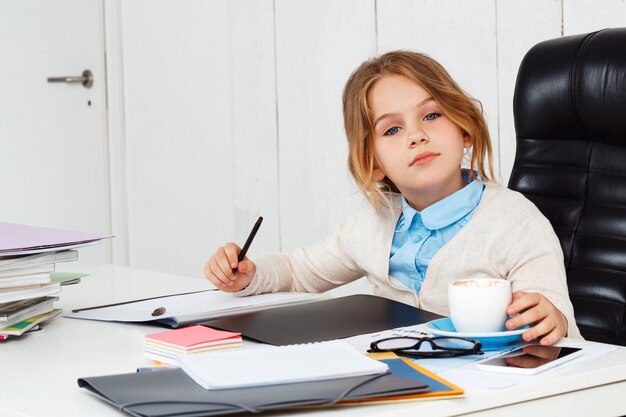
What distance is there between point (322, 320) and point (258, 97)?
7.92 ft

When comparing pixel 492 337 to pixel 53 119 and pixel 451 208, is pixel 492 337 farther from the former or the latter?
pixel 53 119

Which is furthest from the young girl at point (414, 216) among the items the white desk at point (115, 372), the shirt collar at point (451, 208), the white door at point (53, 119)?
the white door at point (53, 119)

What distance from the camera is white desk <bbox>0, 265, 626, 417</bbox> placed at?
0.86 meters

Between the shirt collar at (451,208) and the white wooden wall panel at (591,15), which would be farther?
the white wooden wall panel at (591,15)

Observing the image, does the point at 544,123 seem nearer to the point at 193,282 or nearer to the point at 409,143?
the point at 409,143

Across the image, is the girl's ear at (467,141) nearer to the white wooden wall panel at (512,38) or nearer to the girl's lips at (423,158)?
the girl's lips at (423,158)

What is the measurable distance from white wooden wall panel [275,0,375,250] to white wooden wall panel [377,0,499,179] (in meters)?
0.20

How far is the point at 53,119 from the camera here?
4.04 m

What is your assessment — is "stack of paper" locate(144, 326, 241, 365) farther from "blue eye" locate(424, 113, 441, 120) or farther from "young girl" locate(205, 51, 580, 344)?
"blue eye" locate(424, 113, 441, 120)

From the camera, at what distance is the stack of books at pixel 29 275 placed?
1.27 metres

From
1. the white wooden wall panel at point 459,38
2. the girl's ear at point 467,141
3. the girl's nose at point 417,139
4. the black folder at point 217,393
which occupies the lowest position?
the black folder at point 217,393

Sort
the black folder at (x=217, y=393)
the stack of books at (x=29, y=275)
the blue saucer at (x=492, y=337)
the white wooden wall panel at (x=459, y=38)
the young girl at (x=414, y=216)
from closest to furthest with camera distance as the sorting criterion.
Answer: the black folder at (x=217, y=393), the blue saucer at (x=492, y=337), the stack of books at (x=29, y=275), the young girl at (x=414, y=216), the white wooden wall panel at (x=459, y=38)

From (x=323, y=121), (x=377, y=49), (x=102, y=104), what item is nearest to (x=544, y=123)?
(x=377, y=49)

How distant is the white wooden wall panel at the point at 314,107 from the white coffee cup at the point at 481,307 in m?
2.00
